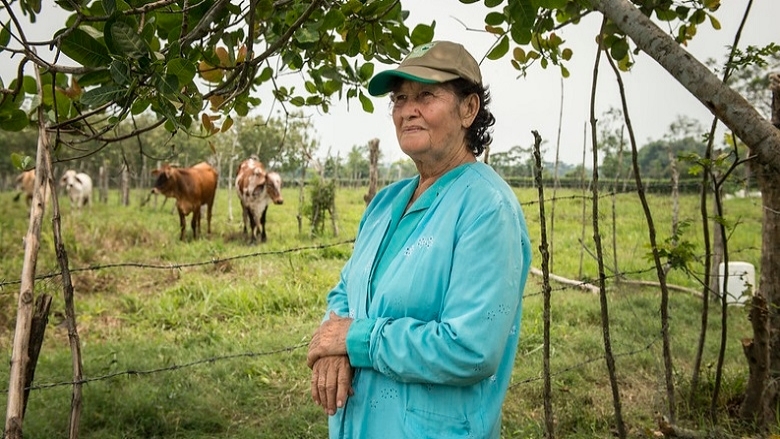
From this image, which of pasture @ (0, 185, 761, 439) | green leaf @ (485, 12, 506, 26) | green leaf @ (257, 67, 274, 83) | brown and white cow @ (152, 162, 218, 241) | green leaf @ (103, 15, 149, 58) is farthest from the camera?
brown and white cow @ (152, 162, 218, 241)

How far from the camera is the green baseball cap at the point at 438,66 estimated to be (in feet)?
4.68

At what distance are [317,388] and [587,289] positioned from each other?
18.7 ft

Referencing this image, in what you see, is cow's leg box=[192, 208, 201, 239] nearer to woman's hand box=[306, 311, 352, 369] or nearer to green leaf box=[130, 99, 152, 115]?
green leaf box=[130, 99, 152, 115]

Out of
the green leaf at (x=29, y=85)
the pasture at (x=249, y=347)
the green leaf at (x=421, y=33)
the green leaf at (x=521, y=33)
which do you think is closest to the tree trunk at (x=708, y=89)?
the green leaf at (x=521, y=33)

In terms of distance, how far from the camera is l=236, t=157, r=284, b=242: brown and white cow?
35.1 feet

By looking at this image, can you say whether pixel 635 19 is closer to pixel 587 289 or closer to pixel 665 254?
pixel 665 254

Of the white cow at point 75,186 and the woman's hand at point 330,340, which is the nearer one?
the woman's hand at point 330,340

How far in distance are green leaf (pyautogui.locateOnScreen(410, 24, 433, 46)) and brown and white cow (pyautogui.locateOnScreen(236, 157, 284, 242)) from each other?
8.87 metres

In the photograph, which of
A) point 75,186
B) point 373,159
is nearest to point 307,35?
point 373,159

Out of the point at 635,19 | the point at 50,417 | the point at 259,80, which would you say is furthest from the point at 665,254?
the point at 50,417

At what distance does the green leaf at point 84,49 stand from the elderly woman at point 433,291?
2.30 ft

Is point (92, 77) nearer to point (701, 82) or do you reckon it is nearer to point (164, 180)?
point (701, 82)

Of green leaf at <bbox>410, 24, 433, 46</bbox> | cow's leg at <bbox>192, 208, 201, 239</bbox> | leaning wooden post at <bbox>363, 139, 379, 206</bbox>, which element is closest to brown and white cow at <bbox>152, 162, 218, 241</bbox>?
cow's leg at <bbox>192, 208, 201, 239</bbox>

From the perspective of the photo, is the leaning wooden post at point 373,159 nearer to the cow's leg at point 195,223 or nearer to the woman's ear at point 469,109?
the cow's leg at point 195,223
